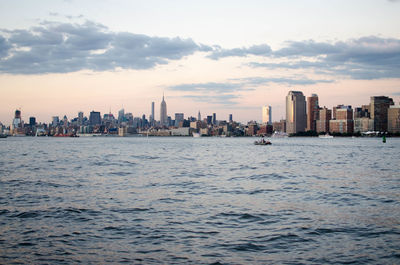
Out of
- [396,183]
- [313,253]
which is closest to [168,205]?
[313,253]

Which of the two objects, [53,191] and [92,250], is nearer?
[92,250]

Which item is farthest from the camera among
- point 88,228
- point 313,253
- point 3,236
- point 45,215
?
point 45,215

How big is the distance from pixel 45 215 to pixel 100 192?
9.13 metres

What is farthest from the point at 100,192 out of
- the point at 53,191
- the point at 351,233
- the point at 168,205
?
the point at 351,233

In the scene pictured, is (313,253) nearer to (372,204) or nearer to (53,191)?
(372,204)

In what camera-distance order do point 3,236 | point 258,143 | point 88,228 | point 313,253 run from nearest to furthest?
point 313,253
point 3,236
point 88,228
point 258,143

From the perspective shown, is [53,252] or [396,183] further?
[396,183]

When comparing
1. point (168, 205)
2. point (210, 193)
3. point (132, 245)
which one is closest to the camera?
point (132, 245)

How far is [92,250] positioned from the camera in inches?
640

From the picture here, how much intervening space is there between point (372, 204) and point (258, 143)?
14695cm

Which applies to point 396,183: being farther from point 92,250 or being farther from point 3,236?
point 3,236

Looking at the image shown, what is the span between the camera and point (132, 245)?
16969mm

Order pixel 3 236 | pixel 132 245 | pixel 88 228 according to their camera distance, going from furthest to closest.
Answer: pixel 88 228
pixel 3 236
pixel 132 245

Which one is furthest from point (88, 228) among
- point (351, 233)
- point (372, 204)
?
point (372, 204)
